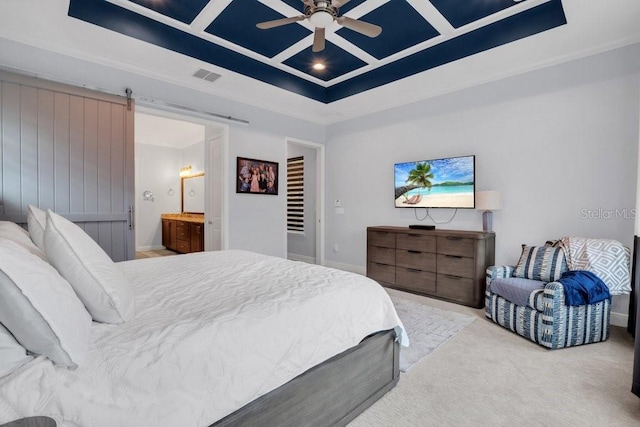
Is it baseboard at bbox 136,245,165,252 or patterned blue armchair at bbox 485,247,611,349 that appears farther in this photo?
baseboard at bbox 136,245,165,252

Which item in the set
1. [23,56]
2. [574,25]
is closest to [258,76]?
[23,56]

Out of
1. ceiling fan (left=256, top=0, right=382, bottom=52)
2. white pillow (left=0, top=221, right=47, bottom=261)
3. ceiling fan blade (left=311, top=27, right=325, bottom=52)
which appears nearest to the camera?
white pillow (left=0, top=221, right=47, bottom=261)

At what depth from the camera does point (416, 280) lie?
397 cm

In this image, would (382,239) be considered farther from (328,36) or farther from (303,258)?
(328,36)

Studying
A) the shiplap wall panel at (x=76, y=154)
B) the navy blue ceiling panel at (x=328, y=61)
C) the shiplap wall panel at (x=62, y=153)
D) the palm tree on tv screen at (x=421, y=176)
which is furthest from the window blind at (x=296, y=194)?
the shiplap wall panel at (x=62, y=153)

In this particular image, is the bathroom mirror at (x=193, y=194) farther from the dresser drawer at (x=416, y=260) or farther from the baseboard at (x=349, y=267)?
the dresser drawer at (x=416, y=260)

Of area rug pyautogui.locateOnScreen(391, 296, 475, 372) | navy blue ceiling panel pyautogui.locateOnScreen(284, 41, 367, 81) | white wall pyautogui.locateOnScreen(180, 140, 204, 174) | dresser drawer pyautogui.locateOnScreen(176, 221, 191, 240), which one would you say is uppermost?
navy blue ceiling panel pyautogui.locateOnScreen(284, 41, 367, 81)

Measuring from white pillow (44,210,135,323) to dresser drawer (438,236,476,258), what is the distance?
132 inches

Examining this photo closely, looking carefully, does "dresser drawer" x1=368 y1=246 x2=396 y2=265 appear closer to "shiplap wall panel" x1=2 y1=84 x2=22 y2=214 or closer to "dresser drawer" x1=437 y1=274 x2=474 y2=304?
"dresser drawer" x1=437 y1=274 x2=474 y2=304

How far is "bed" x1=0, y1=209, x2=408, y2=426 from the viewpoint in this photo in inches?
34.2

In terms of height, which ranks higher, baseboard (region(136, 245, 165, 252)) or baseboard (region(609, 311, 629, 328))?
baseboard (region(136, 245, 165, 252))

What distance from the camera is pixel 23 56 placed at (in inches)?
111

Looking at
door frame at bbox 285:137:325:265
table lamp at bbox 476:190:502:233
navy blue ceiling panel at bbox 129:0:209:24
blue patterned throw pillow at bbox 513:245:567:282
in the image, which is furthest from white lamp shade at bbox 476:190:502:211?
navy blue ceiling panel at bbox 129:0:209:24
